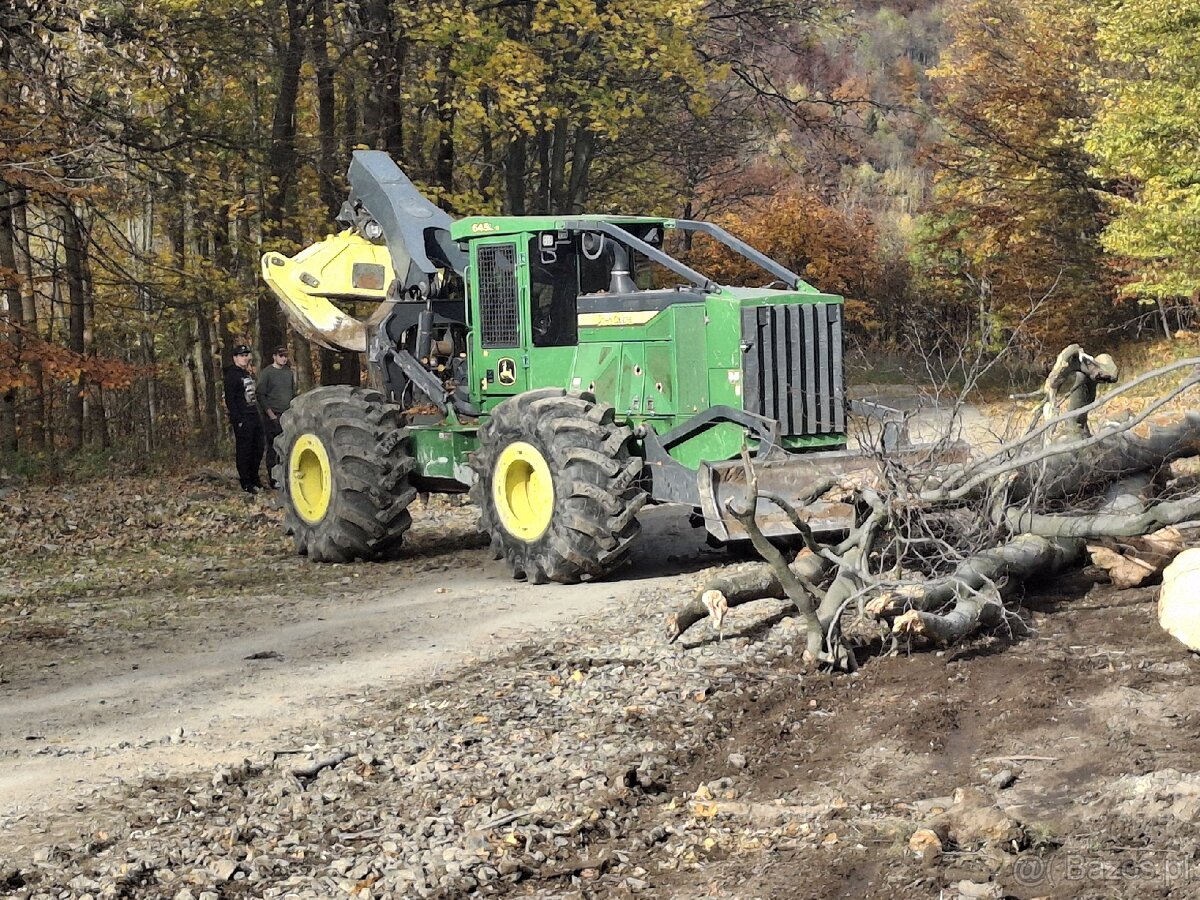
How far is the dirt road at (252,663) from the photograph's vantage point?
6.80 m

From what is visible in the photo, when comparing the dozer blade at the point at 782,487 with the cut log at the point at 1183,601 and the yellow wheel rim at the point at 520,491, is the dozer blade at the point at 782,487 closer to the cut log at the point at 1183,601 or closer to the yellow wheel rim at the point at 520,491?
the yellow wheel rim at the point at 520,491

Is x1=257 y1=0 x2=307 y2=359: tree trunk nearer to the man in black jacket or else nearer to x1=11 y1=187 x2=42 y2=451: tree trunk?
the man in black jacket

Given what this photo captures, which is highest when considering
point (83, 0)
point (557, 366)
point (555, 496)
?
point (83, 0)

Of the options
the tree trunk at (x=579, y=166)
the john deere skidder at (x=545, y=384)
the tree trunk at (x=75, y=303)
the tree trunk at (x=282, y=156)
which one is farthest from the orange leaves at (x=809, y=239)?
the john deere skidder at (x=545, y=384)

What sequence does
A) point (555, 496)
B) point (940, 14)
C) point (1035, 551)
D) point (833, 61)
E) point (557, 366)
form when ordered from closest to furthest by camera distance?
1. point (1035, 551)
2. point (555, 496)
3. point (557, 366)
4. point (833, 61)
5. point (940, 14)

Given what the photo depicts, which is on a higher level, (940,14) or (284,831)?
(940,14)

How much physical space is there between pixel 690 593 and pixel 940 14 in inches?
3279

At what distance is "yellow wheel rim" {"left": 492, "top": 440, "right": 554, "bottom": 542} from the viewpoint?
10859 millimetres

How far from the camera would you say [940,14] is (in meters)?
86.2

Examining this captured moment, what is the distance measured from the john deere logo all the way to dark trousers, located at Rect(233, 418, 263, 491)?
584 cm

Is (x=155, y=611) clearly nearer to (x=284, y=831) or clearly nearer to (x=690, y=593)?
(x=690, y=593)

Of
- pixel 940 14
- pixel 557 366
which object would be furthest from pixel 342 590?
pixel 940 14

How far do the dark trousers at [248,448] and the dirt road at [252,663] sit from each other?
5113mm

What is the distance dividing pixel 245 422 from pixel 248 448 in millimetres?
332
